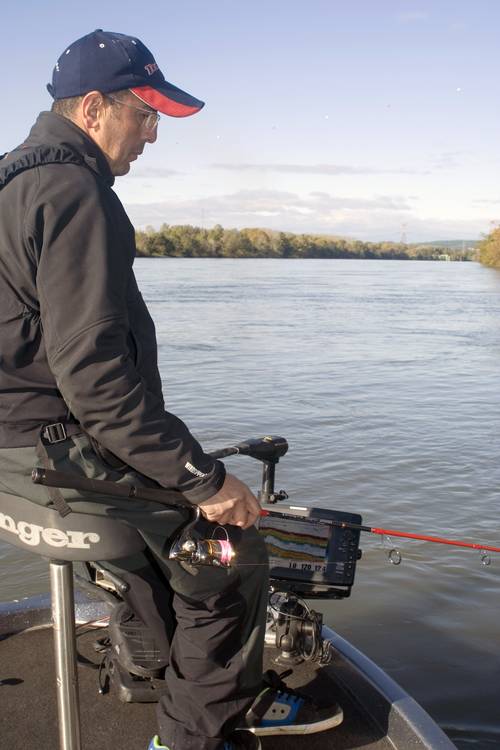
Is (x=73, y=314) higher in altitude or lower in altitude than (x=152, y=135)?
lower

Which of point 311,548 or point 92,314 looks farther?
point 311,548

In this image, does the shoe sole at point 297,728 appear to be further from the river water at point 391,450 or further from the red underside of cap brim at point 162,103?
the red underside of cap brim at point 162,103

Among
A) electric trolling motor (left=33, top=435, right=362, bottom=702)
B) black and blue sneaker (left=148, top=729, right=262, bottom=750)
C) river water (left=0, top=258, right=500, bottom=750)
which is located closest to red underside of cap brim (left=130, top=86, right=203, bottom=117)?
electric trolling motor (left=33, top=435, right=362, bottom=702)

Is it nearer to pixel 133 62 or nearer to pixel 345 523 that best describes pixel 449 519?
pixel 345 523

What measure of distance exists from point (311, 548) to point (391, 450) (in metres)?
7.04

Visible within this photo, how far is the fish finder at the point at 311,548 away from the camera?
3.26m

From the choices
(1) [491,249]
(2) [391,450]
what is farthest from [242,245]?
(2) [391,450]

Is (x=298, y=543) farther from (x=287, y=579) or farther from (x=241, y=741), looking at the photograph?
(x=241, y=741)

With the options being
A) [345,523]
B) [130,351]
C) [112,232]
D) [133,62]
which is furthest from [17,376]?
[345,523]

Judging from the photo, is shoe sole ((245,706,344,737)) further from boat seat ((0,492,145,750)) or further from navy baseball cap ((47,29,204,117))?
navy baseball cap ((47,29,204,117))

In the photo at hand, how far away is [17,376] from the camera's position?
224 centimetres

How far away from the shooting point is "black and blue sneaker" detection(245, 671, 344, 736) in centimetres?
304

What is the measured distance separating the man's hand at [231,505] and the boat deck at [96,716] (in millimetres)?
1110

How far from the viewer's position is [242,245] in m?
98.9
